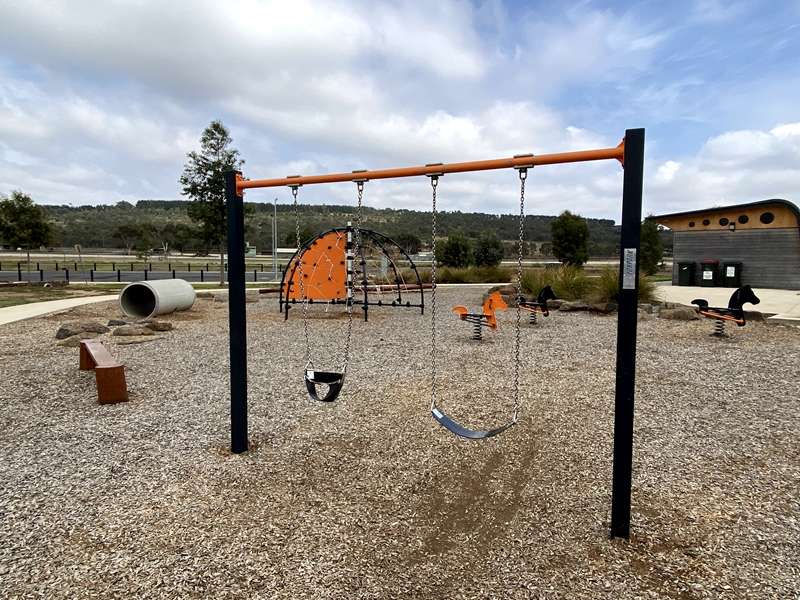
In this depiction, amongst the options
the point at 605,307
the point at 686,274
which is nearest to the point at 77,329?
the point at 605,307

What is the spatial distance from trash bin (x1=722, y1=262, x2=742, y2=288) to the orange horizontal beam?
21.1 metres

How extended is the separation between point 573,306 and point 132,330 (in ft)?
33.2

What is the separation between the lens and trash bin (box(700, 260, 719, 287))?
21.0 metres

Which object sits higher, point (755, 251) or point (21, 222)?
point (21, 222)

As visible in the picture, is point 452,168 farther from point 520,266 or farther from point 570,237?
point 570,237

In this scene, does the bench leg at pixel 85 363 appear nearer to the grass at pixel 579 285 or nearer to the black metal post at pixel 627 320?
the black metal post at pixel 627 320

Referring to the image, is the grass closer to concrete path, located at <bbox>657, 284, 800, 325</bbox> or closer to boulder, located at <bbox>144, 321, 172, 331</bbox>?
concrete path, located at <bbox>657, 284, 800, 325</bbox>

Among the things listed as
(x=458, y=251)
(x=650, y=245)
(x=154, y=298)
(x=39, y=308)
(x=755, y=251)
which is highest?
(x=650, y=245)

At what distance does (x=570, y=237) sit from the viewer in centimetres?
3130

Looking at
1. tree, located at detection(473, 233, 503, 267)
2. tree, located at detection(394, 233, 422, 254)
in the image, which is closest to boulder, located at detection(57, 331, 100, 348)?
tree, located at detection(473, 233, 503, 267)

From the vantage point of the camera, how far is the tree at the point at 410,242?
4942 centimetres

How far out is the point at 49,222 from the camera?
2352cm

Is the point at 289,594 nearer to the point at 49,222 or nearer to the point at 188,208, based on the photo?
the point at 188,208

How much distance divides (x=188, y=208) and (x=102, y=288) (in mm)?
4256
